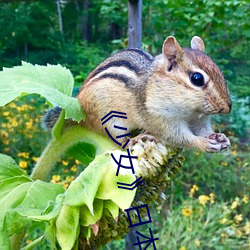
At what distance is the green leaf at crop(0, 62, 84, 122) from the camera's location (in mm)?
565

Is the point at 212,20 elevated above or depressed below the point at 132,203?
below

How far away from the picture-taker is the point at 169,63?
0.74m

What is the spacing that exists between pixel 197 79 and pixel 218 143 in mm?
123

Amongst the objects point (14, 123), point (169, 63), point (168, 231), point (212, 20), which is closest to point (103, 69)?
point (169, 63)

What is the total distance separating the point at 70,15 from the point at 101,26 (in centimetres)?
33

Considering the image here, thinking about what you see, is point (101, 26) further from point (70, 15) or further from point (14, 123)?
point (14, 123)

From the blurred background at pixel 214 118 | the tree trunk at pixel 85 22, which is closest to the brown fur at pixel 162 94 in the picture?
the blurred background at pixel 214 118

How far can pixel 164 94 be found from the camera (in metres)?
0.74

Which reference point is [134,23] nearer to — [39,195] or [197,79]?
[197,79]

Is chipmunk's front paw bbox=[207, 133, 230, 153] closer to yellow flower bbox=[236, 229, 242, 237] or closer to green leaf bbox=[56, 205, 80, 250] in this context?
green leaf bbox=[56, 205, 80, 250]

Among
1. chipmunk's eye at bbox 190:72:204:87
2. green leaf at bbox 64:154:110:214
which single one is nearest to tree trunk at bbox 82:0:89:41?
chipmunk's eye at bbox 190:72:204:87

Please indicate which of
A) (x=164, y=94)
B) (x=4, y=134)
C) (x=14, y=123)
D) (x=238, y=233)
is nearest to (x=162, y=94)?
(x=164, y=94)

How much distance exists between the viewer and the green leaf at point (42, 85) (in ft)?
1.85

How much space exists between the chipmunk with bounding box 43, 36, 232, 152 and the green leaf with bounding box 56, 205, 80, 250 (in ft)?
0.60
